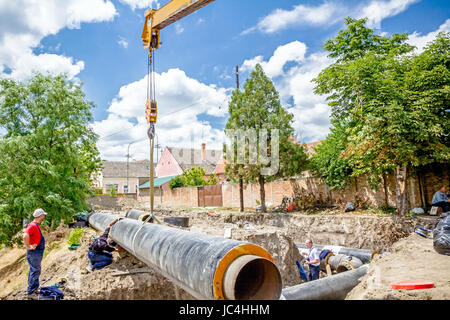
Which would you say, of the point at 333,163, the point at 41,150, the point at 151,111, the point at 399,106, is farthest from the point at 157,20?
the point at 333,163

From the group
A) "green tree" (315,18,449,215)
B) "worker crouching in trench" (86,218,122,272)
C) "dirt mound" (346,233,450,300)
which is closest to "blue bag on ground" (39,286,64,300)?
"worker crouching in trench" (86,218,122,272)

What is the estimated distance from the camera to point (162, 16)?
9352 millimetres

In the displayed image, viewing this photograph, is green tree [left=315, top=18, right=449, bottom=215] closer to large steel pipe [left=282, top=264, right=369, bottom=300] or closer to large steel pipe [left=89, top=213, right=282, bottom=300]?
large steel pipe [left=282, top=264, right=369, bottom=300]

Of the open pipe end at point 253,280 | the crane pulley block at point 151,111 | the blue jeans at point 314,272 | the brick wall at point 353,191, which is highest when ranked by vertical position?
the crane pulley block at point 151,111

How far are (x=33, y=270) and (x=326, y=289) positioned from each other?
6.28m

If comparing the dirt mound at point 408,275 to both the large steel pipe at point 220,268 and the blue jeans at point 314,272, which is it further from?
the large steel pipe at point 220,268

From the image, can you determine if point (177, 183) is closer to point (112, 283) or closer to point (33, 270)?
point (112, 283)

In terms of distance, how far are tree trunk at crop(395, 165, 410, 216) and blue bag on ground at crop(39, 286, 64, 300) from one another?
46.5 ft

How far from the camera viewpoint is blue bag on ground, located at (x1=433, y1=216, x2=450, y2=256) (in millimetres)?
6785

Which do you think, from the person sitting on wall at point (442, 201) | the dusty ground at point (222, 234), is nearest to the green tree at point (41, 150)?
the dusty ground at point (222, 234)

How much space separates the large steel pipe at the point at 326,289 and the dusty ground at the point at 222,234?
1.87 ft

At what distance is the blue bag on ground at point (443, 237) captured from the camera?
6.79 metres

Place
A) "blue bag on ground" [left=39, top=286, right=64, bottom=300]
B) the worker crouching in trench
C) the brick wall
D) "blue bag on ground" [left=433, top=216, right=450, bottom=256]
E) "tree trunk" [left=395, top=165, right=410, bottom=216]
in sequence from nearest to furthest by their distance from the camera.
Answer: "blue bag on ground" [left=39, top=286, right=64, bottom=300] → "blue bag on ground" [left=433, top=216, right=450, bottom=256] → the worker crouching in trench → "tree trunk" [left=395, top=165, right=410, bottom=216] → the brick wall
